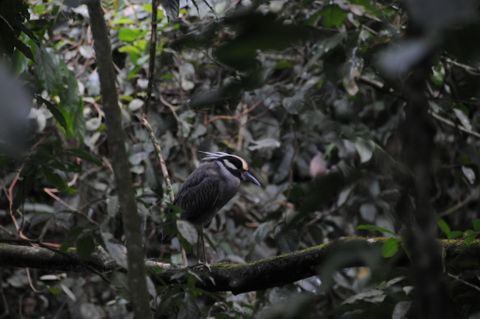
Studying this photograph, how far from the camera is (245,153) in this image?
419 centimetres

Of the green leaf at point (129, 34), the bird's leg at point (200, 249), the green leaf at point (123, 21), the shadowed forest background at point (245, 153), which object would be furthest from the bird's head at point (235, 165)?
the green leaf at point (123, 21)

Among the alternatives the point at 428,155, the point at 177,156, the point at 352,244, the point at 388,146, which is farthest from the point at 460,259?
the point at 177,156

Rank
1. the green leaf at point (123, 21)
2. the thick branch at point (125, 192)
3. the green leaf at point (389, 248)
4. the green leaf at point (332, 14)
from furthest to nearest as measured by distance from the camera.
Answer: the green leaf at point (123, 21)
the green leaf at point (332, 14)
the green leaf at point (389, 248)
the thick branch at point (125, 192)

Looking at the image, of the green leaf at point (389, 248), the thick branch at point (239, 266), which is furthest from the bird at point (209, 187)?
the green leaf at point (389, 248)

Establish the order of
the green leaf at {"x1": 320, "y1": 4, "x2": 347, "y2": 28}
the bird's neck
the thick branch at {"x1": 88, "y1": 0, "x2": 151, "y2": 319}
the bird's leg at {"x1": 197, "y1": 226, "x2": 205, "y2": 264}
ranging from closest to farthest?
1. the thick branch at {"x1": 88, "y1": 0, "x2": 151, "y2": 319}
2. the green leaf at {"x1": 320, "y1": 4, "x2": 347, "y2": 28}
3. the bird's leg at {"x1": 197, "y1": 226, "x2": 205, "y2": 264}
4. the bird's neck

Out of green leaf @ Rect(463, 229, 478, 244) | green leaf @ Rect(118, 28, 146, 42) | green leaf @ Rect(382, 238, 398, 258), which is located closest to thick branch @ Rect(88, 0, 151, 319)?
green leaf @ Rect(382, 238, 398, 258)

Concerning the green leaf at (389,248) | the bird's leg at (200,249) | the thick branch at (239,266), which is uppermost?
the green leaf at (389,248)

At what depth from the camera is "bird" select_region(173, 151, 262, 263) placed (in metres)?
3.76

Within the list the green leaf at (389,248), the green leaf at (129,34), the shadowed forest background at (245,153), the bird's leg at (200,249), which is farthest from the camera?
the green leaf at (129,34)

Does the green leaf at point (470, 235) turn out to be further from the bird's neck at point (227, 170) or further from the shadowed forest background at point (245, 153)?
the bird's neck at point (227, 170)

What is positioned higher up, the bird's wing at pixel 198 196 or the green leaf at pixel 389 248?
the green leaf at pixel 389 248

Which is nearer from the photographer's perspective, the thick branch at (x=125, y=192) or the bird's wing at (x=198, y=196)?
the thick branch at (x=125, y=192)

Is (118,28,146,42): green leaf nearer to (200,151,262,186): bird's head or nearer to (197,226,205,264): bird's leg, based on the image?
(200,151,262,186): bird's head

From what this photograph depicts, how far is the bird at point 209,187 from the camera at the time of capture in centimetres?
376
